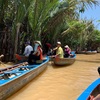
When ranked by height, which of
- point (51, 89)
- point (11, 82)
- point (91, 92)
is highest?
point (11, 82)

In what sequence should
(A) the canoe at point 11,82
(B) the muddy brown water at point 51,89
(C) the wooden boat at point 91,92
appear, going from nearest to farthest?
(C) the wooden boat at point 91,92 < (A) the canoe at point 11,82 < (B) the muddy brown water at point 51,89

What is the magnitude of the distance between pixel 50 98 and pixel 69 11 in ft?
40.4

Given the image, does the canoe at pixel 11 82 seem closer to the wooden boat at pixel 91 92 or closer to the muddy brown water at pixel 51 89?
the muddy brown water at pixel 51 89

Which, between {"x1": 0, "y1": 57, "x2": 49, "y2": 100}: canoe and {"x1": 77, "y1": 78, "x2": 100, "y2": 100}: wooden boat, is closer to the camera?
{"x1": 77, "y1": 78, "x2": 100, "y2": 100}: wooden boat

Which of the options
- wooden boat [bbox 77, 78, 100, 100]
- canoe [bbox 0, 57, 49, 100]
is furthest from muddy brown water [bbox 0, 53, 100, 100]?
wooden boat [bbox 77, 78, 100, 100]

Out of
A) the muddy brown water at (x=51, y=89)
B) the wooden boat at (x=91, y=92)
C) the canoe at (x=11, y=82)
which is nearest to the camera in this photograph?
the wooden boat at (x=91, y=92)

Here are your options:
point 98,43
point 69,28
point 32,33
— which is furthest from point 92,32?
point 32,33

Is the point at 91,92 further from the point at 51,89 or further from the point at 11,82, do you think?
the point at 51,89

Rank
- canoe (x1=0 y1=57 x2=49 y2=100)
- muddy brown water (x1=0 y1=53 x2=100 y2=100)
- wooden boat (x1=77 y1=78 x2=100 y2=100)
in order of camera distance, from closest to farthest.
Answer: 1. wooden boat (x1=77 y1=78 x2=100 y2=100)
2. canoe (x1=0 y1=57 x2=49 y2=100)
3. muddy brown water (x1=0 y1=53 x2=100 y2=100)

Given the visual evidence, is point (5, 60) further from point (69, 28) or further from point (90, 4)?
point (69, 28)

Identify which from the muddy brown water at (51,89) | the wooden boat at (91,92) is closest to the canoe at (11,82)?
the muddy brown water at (51,89)

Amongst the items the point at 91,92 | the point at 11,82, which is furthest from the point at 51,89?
the point at 91,92

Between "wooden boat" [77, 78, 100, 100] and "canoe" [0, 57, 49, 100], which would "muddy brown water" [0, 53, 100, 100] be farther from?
"wooden boat" [77, 78, 100, 100]

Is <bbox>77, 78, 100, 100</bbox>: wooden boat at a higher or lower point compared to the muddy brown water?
higher
